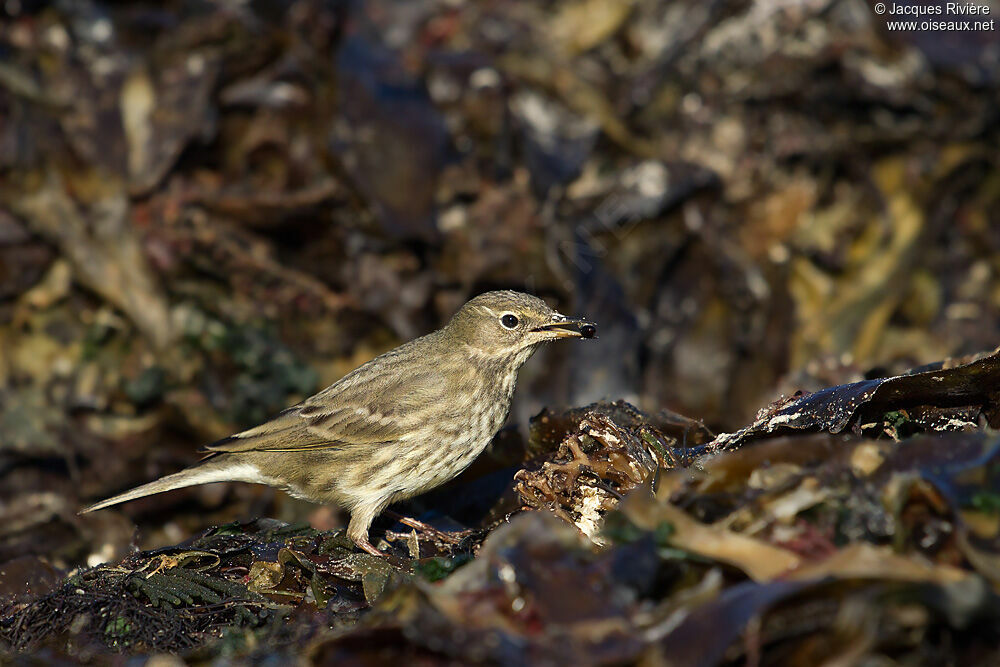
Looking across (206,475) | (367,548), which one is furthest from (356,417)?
(367,548)

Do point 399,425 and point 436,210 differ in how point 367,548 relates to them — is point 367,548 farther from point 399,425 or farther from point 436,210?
point 436,210

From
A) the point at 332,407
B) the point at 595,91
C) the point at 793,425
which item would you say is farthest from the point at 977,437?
the point at 595,91

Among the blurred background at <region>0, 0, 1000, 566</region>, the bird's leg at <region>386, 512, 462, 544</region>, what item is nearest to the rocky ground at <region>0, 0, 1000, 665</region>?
the blurred background at <region>0, 0, 1000, 566</region>

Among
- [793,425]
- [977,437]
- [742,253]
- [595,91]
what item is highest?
[595,91]

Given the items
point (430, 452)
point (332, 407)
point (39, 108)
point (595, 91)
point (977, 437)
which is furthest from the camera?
point (595, 91)

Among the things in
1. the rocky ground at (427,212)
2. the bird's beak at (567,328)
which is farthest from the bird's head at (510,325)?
the rocky ground at (427,212)

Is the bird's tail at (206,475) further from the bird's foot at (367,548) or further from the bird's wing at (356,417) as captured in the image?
the bird's foot at (367,548)

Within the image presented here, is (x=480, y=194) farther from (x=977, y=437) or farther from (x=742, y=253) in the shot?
(x=977, y=437)
